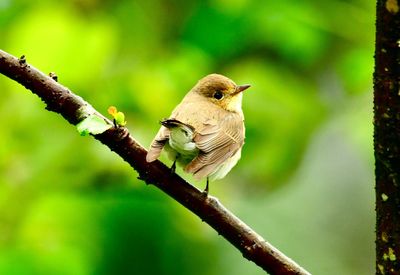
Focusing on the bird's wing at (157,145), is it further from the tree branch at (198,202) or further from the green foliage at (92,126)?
the green foliage at (92,126)

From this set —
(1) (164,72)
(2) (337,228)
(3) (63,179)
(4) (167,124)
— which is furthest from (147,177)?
(2) (337,228)

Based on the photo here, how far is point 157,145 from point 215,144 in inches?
24.9

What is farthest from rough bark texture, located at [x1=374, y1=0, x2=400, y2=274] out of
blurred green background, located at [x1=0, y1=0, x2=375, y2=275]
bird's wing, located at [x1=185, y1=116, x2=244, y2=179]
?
blurred green background, located at [x1=0, y1=0, x2=375, y2=275]

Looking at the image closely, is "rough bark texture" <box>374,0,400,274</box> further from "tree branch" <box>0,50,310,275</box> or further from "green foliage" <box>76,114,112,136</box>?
"green foliage" <box>76,114,112,136</box>

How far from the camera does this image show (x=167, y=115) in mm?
4027

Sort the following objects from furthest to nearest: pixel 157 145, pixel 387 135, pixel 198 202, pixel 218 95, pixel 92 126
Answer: pixel 218 95 → pixel 157 145 → pixel 198 202 → pixel 92 126 → pixel 387 135

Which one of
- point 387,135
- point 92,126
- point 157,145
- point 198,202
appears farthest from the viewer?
point 157,145

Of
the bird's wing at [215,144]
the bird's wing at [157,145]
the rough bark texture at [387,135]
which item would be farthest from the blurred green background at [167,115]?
the rough bark texture at [387,135]

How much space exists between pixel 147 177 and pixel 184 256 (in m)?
1.89

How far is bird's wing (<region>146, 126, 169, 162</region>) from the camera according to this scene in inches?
79.8

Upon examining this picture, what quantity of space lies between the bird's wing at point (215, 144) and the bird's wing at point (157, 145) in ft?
0.40

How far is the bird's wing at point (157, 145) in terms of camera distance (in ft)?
6.65

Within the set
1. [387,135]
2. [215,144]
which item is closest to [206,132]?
[215,144]

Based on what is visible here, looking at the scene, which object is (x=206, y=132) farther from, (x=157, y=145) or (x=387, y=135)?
(x=387, y=135)
